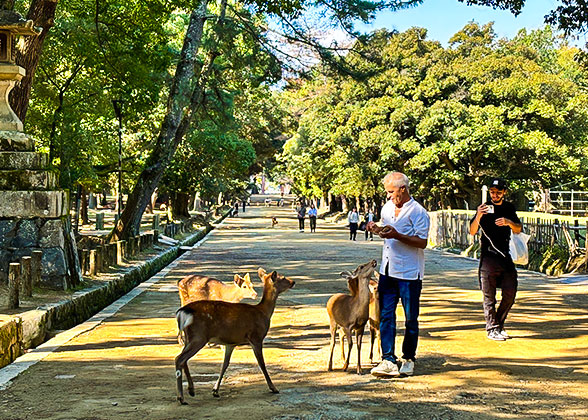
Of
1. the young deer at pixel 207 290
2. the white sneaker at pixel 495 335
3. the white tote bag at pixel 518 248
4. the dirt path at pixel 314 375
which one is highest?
the white tote bag at pixel 518 248

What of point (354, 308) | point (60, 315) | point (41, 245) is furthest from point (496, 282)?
point (41, 245)

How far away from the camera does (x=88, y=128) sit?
3500 centimetres

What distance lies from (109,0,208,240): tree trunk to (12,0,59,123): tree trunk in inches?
338

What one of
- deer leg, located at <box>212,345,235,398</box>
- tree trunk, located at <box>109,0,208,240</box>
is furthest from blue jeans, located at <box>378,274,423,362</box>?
tree trunk, located at <box>109,0,208,240</box>

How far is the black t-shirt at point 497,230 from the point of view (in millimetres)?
9492

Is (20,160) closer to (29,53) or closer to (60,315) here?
(60,315)

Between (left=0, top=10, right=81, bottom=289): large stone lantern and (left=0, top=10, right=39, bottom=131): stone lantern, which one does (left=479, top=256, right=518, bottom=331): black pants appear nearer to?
(left=0, top=10, right=81, bottom=289): large stone lantern

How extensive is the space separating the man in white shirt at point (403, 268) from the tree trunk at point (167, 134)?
55.5ft

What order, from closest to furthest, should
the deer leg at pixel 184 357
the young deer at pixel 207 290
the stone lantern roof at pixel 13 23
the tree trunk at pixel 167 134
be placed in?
the deer leg at pixel 184 357
the young deer at pixel 207 290
the stone lantern roof at pixel 13 23
the tree trunk at pixel 167 134

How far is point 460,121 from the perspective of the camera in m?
39.8

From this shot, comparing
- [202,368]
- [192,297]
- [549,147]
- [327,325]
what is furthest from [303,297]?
[549,147]

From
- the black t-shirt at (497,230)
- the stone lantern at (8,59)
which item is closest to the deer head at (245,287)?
the black t-shirt at (497,230)

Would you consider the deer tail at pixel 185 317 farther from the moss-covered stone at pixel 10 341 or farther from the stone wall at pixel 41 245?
the stone wall at pixel 41 245

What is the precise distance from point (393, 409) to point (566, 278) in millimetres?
13667
